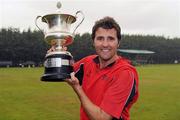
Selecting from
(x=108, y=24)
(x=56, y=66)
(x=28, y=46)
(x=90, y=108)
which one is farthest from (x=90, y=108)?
(x=28, y=46)

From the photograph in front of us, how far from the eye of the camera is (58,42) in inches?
Answer: 185

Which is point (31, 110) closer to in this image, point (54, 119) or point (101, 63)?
point (54, 119)

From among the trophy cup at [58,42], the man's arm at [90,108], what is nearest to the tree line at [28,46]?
the trophy cup at [58,42]

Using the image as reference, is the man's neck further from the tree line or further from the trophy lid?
the tree line

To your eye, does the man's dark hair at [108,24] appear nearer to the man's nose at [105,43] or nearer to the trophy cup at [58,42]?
the man's nose at [105,43]

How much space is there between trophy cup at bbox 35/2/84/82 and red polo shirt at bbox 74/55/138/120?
310 millimetres

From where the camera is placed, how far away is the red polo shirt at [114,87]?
4.06 m

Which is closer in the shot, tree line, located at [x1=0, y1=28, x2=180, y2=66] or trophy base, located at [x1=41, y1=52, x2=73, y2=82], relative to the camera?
trophy base, located at [x1=41, y1=52, x2=73, y2=82]

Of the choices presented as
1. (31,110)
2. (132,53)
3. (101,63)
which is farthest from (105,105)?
(132,53)

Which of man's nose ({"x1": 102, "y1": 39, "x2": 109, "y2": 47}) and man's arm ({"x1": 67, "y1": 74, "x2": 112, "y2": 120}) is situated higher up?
man's nose ({"x1": 102, "y1": 39, "x2": 109, "y2": 47})

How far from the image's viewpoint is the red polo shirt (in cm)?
406

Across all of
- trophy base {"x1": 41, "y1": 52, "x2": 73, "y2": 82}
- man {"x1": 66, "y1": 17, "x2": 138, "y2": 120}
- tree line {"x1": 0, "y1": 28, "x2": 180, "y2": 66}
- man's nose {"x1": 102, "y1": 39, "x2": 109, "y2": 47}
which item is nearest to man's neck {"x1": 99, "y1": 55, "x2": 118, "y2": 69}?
man {"x1": 66, "y1": 17, "x2": 138, "y2": 120}

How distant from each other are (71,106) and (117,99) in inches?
426

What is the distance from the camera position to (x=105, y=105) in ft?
13.3
